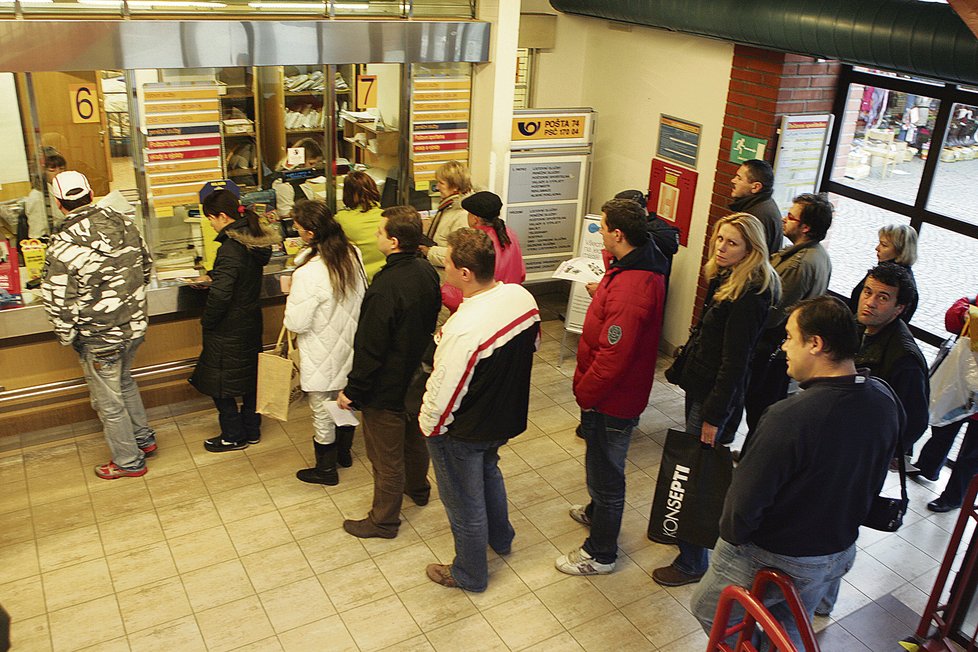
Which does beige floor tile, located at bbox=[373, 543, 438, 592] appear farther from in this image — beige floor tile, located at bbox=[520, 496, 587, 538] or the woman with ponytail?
the woman with ponytail

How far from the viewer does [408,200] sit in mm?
6477

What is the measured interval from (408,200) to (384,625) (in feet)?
11.3

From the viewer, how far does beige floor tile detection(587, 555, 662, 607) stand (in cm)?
420

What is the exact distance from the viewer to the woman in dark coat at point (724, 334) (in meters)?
3.87

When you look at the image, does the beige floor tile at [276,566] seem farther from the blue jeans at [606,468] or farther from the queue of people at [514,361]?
the blue jeans at [606,468]

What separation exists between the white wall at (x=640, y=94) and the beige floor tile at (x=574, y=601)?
3038 mm

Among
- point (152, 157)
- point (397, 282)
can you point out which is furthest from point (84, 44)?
point (397, 282)

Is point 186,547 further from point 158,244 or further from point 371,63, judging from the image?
point 371,63

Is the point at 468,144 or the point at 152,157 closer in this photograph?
the point at 152,157

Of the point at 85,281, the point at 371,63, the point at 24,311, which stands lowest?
the point at 24,311

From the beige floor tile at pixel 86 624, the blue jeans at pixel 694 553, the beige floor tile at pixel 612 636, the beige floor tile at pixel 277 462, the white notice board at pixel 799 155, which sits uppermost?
the white notice board at pixel 799 155

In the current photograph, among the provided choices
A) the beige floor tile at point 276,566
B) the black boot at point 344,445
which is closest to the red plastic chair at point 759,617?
the beige floor tile at point 276,566

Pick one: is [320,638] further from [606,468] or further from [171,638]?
[606,468]

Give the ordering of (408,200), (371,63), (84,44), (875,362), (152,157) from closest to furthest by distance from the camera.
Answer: (875,362), (84,44), (152,157), (371,63), (408,200)
